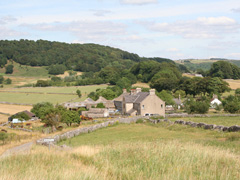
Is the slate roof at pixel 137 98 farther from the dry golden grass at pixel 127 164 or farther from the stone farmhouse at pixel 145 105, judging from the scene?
the dry golden grass at pixel 127 164

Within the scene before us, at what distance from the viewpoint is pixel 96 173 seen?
11.1 meters

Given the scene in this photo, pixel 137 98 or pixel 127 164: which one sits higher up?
pixel 137 98

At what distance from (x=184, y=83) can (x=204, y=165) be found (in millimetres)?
100436

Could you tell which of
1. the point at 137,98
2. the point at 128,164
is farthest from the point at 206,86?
the point at 128,164

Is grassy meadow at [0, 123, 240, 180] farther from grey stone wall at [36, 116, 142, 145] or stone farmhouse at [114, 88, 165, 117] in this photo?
stone farmhouse at [114, 88, 165, 117]

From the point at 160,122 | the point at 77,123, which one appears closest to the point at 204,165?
the point at 160,122

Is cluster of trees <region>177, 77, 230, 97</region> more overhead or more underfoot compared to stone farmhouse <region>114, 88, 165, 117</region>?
more overhead

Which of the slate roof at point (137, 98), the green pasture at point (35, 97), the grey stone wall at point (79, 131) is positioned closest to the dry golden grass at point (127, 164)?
the grey stone wall at point (79, 131)

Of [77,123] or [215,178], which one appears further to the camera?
[77,123]

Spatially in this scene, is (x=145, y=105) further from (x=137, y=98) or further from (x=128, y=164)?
(x=128, y=164)

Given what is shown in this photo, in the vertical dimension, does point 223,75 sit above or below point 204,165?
above

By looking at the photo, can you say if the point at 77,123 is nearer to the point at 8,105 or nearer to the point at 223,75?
the point at 8,105

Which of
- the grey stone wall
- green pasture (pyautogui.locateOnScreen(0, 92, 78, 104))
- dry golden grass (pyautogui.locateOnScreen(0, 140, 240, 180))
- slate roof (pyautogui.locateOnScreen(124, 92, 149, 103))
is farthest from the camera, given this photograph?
green pasture (pyautogui.locateOnScreen(0, 92, 78, 104))

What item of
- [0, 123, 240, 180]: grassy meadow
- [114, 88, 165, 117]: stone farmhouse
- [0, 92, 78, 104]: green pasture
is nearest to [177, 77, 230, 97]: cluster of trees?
[0, 92, 78, 104]: green pasture
